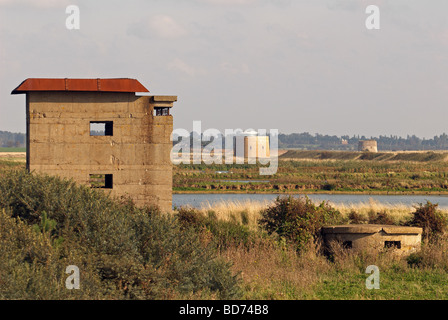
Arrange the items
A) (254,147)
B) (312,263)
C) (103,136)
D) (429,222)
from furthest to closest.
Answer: (254,147)
(103,136)
(429,222)
(312,263)

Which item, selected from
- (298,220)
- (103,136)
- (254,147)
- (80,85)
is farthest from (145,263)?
(254,147)

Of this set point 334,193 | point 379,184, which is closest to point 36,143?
point 334,193

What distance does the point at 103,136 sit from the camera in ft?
71.8

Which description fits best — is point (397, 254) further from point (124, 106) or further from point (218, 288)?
point (124, 106)

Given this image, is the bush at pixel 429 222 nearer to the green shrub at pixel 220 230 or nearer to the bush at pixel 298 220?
the bush at pixel 298 220

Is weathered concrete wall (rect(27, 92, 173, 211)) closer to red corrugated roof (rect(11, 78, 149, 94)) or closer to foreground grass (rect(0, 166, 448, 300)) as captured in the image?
red corrugated roof (rect(11, 78, 149, 94))

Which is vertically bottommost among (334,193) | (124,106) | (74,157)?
(334,193)

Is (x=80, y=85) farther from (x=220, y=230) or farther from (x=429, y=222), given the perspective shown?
(x=429, y=222)

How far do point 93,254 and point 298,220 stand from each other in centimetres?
894

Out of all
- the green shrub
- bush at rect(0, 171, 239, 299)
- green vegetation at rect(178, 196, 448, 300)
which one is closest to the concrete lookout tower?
the green shrub

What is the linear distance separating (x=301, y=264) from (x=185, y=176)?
5505 cm

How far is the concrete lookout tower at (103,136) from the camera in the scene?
2177 centimetres

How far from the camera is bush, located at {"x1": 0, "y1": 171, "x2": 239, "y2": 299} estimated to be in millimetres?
10477
